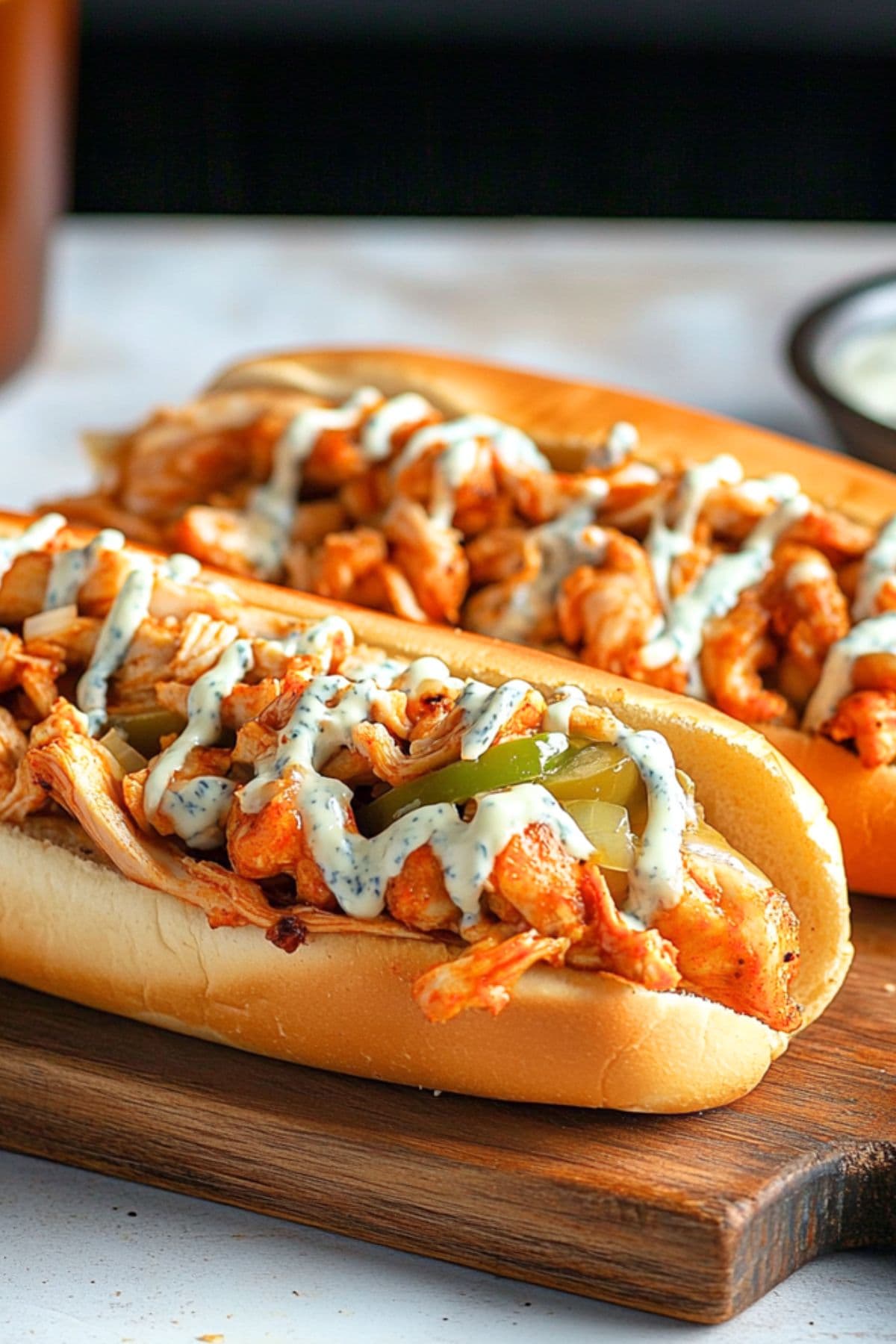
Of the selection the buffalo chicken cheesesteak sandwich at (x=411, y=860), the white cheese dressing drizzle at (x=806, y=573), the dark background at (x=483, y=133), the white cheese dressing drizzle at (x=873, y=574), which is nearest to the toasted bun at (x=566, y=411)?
the white cheese dressing drizzle at (x=873, y=574)

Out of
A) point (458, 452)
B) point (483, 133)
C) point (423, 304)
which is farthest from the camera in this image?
point (483, 133)

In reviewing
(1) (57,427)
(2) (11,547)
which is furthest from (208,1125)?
(1) (57,427)

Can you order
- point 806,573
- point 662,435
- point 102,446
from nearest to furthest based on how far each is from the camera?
point 806,573
point 662,435
point 102,446

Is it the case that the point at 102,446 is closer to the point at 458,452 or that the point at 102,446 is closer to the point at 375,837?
the point at 458,452

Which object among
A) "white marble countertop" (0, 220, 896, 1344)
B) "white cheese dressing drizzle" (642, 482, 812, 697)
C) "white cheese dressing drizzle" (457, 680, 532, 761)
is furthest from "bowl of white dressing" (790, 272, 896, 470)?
"white cheese dressing drizzle" (457, 680, 532, 761)

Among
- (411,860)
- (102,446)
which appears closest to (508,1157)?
(411,860)

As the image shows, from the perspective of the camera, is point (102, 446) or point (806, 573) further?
point (102, 446)

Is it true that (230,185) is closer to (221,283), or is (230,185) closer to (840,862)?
(221,283)
